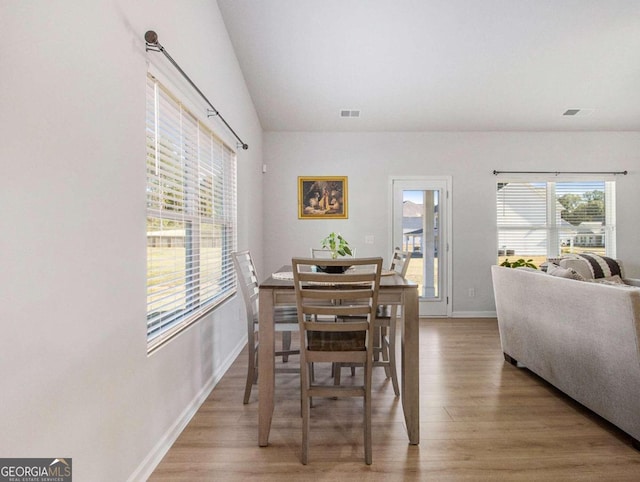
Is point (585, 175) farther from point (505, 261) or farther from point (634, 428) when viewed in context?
point (634, 428)

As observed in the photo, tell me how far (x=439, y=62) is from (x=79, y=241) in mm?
3543

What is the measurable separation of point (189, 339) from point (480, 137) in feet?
15.2

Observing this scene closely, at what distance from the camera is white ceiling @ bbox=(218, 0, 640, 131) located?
291cm

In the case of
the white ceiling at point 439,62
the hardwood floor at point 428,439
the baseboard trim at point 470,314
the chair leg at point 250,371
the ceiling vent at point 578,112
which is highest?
the white ceiling at point 439,62

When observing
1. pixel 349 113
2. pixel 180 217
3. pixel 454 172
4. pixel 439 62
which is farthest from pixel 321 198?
pixel 180 217

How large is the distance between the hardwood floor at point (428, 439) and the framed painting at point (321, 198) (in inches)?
106

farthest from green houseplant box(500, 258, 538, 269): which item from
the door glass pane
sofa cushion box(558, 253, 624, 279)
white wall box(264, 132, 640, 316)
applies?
the door glass pane

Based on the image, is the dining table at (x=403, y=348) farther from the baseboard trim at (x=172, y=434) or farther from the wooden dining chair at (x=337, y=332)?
the baseboard trim at (x=172, y=434)

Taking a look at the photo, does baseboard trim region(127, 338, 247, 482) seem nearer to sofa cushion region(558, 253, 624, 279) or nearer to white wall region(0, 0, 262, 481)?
white wall region(0, 0, 262, 481)

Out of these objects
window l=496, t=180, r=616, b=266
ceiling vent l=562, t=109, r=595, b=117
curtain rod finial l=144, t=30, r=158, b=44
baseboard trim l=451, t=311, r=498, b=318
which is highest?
ceiling vent l=562, t=109, r=595, b=117

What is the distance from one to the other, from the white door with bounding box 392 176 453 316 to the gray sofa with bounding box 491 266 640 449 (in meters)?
2.02

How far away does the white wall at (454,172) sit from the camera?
509 centimetres

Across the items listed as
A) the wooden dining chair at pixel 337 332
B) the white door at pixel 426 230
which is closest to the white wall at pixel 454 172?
the white door at pixel 426 230

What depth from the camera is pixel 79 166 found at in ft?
4.03
